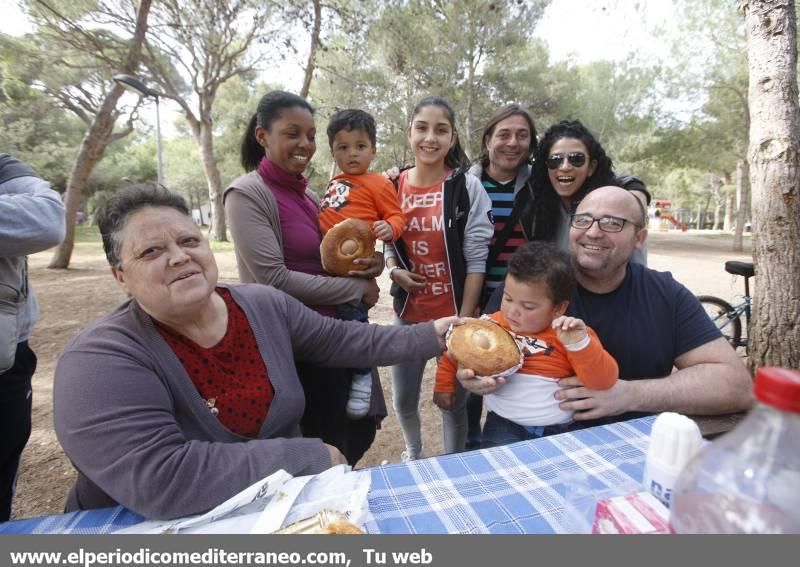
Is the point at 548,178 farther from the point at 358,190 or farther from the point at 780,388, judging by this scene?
the point at 780,388

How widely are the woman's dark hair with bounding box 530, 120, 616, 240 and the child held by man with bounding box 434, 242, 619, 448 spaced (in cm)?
73

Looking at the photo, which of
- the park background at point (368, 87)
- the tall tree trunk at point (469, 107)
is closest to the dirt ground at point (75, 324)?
the park background at point (368, 87)

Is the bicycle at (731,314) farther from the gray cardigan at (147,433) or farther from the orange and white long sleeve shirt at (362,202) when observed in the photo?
the gray cardigan at (147,433)

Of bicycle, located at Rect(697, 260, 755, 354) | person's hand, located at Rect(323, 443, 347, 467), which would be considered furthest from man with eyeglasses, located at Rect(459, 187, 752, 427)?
bicycle, located at Rect(697, 260, 755, 354)

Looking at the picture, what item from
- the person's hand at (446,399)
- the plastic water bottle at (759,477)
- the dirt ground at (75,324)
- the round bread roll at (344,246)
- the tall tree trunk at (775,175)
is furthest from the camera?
the tall tree trunk at (775,175)

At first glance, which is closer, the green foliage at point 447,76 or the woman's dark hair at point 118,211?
the woman's dark hair at point 118,211

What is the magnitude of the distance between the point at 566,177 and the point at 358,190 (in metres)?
1.26

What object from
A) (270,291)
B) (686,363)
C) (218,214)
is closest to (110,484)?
(270,291)

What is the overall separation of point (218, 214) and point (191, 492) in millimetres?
19184

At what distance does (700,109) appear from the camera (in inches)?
671

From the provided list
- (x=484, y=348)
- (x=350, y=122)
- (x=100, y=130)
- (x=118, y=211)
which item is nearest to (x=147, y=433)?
(x=118, y=211)

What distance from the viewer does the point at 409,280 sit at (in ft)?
8.86

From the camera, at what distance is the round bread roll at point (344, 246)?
2174 millimetres
